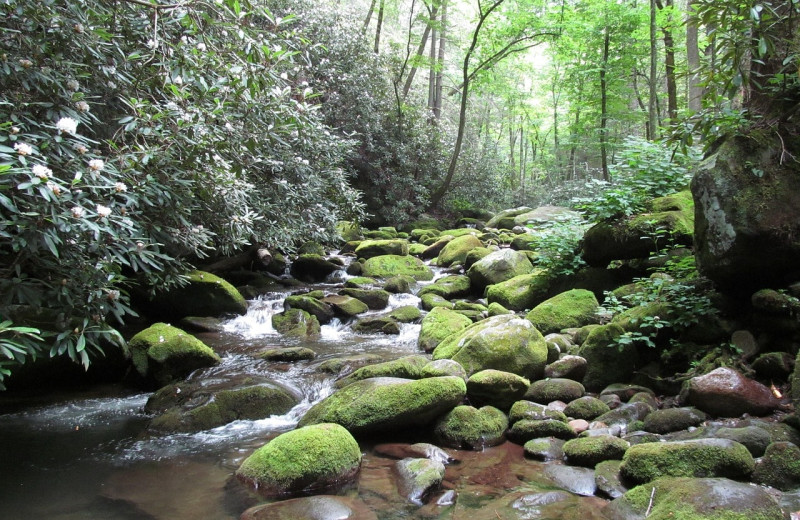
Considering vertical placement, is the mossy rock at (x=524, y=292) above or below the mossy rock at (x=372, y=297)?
above

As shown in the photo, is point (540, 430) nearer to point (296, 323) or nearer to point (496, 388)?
point (496, 388)

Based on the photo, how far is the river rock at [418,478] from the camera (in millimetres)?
3930

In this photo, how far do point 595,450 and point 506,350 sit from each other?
1.89 meters

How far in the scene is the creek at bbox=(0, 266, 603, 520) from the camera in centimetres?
377

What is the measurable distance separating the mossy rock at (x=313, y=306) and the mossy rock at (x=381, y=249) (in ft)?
14.5

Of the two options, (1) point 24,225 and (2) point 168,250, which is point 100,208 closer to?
(1) point 24,225

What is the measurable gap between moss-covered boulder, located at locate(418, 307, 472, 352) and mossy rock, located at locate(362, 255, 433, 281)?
4231 millimetres

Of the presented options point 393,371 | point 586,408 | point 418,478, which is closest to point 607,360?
point 586,408

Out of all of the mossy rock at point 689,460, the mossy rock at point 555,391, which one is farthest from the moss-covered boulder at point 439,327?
the mossy rock at point 689,460

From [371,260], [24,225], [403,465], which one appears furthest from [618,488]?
[371,260]

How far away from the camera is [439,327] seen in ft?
27.0

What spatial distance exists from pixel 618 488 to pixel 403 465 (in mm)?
1707

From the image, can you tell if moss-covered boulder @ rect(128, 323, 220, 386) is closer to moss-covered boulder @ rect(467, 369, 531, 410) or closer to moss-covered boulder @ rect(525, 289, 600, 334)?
moss-covered boulder @ rect(467, 369, 531, 410)

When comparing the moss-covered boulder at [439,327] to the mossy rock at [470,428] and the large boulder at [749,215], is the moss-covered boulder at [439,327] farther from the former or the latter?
the large boulder at [749,215]
